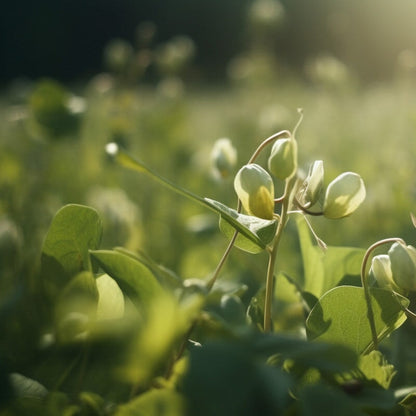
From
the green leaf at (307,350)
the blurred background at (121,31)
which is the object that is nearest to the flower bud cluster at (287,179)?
the green leaf at (307,350)

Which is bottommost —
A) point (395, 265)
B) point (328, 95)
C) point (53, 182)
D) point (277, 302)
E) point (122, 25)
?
point (122, 25)

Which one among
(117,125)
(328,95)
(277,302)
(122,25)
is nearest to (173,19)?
(122,25)

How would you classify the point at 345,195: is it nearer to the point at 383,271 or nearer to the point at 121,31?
the point at 383,271

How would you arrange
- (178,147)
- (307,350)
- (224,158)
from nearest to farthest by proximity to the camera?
(307,350) → (224,158) → (178,147)

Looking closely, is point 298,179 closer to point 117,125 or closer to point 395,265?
point 395,265

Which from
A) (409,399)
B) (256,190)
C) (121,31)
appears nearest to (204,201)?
(256,190)

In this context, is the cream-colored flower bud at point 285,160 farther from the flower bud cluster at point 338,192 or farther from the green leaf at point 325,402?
the green leaf at point 325,402
